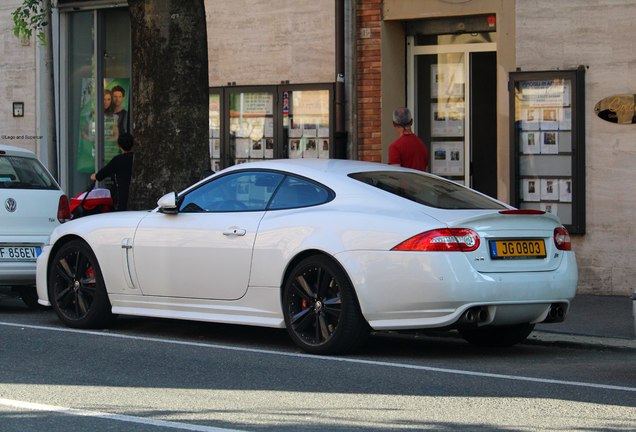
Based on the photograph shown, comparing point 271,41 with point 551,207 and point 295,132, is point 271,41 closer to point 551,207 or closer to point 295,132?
point 295,132

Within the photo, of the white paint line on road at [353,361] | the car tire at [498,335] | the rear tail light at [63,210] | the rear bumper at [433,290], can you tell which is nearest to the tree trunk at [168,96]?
the rear tail light at [63,210]

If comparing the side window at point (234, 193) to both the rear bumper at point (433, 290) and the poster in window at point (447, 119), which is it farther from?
the poster in window at point (447, 119)

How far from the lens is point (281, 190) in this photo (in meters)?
10.5

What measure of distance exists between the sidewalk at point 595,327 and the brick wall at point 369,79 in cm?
395

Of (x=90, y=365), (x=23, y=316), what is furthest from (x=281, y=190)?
(x=23, y=316)

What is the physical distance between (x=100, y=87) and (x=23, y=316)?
8.53 meters

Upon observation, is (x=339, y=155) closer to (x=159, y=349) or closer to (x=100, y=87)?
(x=100, y=87)

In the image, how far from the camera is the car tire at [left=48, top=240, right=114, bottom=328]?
1151cm

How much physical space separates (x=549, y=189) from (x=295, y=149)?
12.4ft

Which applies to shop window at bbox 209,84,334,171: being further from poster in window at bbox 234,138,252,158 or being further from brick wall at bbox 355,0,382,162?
brick wall at bbox 355,0,382,162

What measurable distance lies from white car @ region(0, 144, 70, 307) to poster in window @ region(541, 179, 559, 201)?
5399mm

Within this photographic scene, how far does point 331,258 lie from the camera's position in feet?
32.1

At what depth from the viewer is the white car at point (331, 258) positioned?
30.9 ft

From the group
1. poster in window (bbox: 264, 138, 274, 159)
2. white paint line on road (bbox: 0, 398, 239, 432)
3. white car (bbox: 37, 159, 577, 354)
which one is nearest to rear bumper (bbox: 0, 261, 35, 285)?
white car (bbox: 37, 159, 577, 354)
